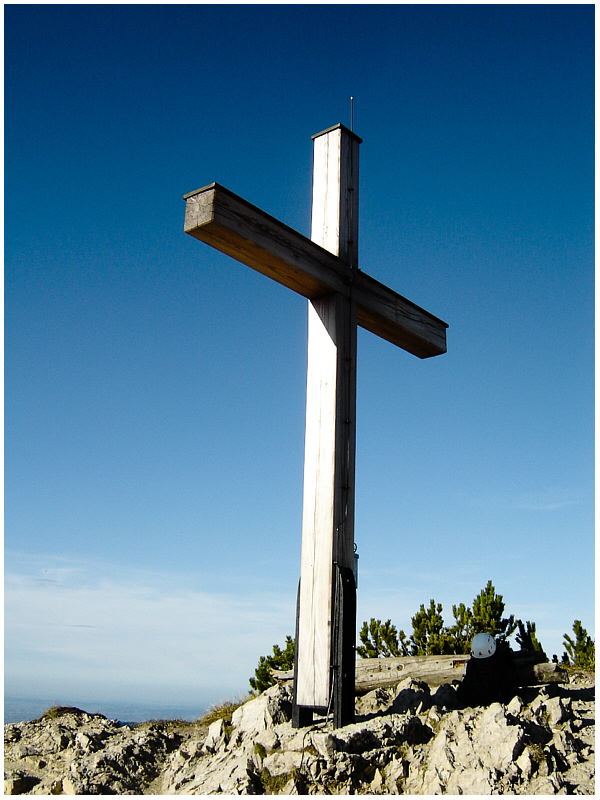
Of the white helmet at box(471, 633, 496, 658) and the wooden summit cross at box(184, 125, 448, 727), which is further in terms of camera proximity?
the white helmet at box(471, 633, 496, 658)

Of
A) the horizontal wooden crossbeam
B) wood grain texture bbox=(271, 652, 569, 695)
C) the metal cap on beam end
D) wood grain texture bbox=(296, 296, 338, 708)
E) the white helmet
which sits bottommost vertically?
wood grain texture bbox=(271, 652, 569, 695)

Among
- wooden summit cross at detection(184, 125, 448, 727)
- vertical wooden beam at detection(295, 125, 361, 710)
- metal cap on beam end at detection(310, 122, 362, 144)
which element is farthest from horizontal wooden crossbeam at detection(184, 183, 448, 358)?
metal cap on beam end at detection(310, 122, 362, 144)

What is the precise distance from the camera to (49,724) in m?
6.09

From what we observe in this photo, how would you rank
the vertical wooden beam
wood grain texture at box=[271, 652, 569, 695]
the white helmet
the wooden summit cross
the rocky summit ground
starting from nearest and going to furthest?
1. the rocky summit ground
2. the wooden summit cross
3. the vertical wooden beam
4. the white helmet
5. wood grain texture at box=[271, 652, 569, 695]

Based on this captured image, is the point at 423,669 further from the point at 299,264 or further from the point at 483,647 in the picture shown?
the point at 299,264

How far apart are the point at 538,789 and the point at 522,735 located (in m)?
0.44

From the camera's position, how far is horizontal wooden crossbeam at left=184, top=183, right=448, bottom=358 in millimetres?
5453

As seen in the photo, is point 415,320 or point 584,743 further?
point 415,320

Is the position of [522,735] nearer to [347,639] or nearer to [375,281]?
[347,639]

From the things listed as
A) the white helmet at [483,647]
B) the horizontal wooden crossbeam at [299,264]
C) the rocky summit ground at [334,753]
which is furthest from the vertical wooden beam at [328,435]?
the white helmet at [483,647]

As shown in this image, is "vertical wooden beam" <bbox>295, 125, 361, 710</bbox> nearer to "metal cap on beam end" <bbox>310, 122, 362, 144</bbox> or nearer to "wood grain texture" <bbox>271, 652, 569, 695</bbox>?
"metal cap on beam end" <bbox>310, 122, 362, 144</bbox>

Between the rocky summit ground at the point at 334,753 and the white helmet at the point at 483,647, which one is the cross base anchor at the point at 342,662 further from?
the white helmet at the point at 483,647

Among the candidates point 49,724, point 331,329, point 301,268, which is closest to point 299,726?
point 49,724

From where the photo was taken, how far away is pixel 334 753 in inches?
183
